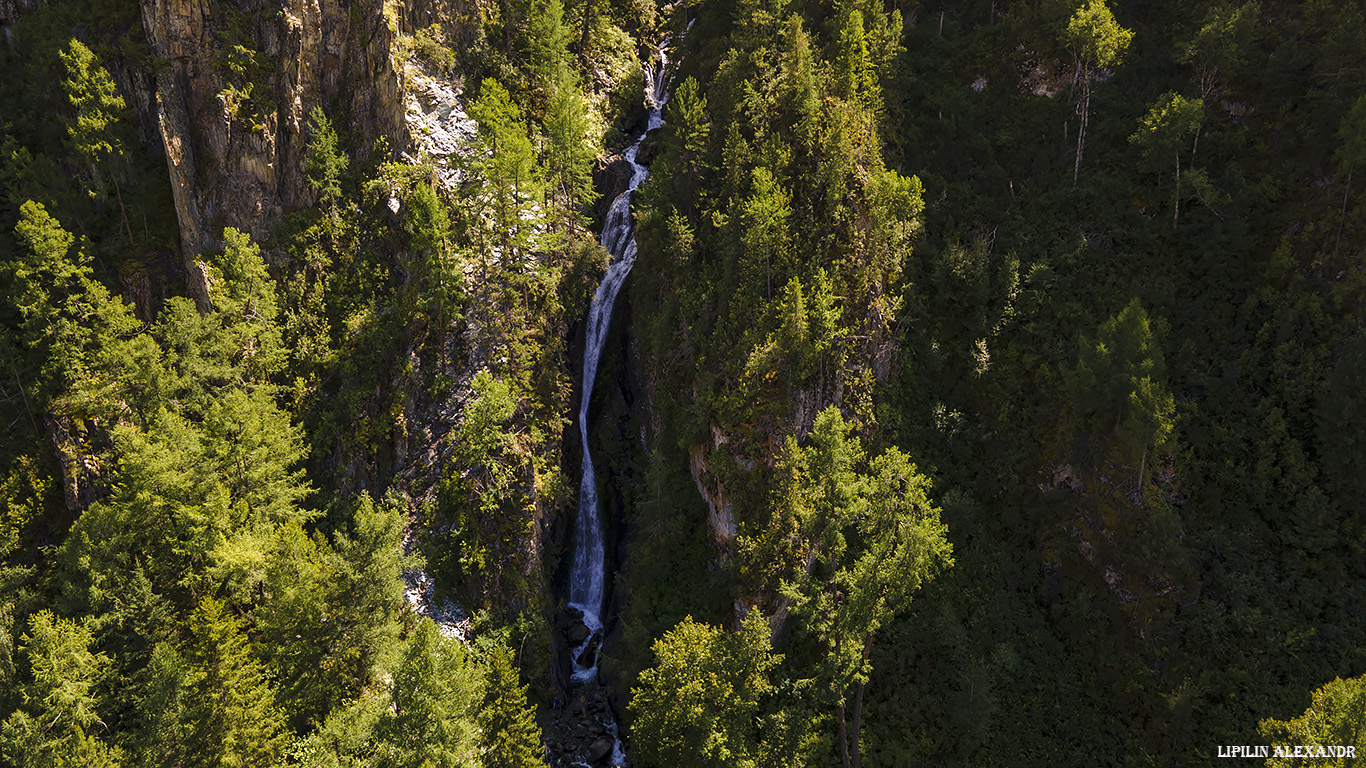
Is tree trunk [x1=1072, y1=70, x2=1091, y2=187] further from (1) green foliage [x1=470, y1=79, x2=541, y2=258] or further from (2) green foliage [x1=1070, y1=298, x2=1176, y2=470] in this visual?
(1) green foliage [x1=470, y1=79, x2=541, y2=258]

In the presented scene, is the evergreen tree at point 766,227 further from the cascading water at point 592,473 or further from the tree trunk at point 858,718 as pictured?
the tree trunk at point 858,718

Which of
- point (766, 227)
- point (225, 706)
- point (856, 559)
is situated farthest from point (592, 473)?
point (225, 706)

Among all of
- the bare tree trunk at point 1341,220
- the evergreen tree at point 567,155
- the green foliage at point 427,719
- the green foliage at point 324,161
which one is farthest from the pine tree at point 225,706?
the bare tree trunk at point 1341,220

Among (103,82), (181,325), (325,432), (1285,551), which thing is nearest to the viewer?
(1285,551)

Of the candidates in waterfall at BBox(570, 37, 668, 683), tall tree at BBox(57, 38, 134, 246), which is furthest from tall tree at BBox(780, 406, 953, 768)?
tall tree at BBox(57, 38, 134, 246)

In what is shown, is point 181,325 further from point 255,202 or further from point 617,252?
point 617,252

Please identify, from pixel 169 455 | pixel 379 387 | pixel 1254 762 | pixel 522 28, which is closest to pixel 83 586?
pixel 169 455
